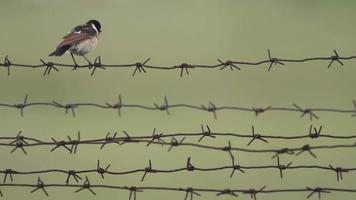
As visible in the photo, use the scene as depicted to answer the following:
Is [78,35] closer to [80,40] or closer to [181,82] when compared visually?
[80,40]

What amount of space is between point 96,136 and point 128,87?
2484mm

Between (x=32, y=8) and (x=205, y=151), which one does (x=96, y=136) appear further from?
(x=32, y=8)

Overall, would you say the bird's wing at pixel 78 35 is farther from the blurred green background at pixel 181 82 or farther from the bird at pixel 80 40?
the blurred green background at pixel 181 82

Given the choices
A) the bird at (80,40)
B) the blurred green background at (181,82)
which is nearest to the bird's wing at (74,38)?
the bird at (80,40)

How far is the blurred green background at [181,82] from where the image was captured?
385 inches

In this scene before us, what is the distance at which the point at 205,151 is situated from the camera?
34.5 feet

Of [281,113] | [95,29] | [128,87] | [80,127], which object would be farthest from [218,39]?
[95,29]

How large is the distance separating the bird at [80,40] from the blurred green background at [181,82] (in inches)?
89.3

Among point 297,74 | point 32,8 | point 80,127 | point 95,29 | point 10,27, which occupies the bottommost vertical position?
point 95,29

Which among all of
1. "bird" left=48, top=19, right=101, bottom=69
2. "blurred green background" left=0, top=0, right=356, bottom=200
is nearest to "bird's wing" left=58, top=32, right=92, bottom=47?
"bird" left=48, top=19, right=101, bottom=69

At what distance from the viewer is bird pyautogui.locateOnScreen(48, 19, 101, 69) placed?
636 cm

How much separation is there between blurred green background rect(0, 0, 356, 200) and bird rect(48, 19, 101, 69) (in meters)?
2.27

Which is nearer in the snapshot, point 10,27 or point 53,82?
point 53,82

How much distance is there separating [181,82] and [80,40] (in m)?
7.29
